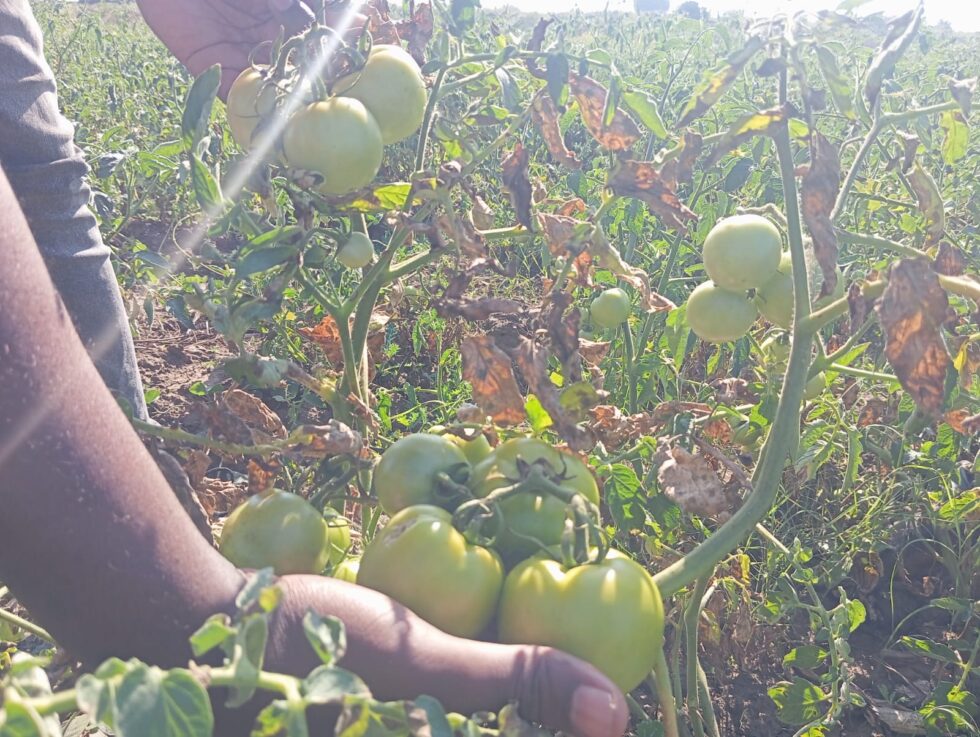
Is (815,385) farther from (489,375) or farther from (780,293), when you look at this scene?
(489,375)

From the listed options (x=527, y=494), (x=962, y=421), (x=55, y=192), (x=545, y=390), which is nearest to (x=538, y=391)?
(x=545, y=390)

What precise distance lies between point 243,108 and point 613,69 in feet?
1.71

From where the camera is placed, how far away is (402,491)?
1.10 meters

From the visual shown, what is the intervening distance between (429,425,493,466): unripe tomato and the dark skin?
0.34 m

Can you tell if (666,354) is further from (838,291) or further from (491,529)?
(491,529)

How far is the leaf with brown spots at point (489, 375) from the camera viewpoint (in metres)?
1.12

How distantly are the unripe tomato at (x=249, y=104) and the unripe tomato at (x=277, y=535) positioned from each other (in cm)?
49

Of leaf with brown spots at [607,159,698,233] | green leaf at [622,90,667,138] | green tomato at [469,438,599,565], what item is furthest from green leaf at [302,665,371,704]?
green leaf at [622,90,667,138]

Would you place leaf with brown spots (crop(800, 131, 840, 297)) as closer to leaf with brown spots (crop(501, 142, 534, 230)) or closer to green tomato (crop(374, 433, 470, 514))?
leaf with brown spots (crop(501, 142, 534, 230))

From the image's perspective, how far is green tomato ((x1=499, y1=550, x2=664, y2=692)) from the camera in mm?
915

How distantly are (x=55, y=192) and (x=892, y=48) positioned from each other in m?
1.67

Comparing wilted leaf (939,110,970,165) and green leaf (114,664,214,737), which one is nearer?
green leaf (114,664,214,737)

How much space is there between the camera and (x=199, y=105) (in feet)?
3.36

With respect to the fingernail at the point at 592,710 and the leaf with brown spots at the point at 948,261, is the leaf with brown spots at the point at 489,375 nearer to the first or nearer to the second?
the fingernail at the point at 592,710
